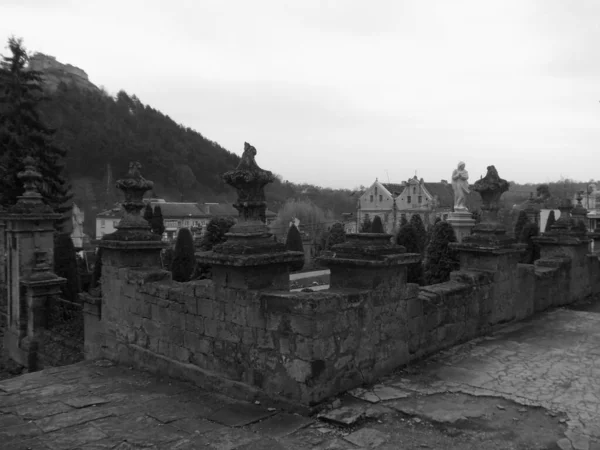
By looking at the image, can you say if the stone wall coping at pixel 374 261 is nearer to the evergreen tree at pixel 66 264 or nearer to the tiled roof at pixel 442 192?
the evergreen tree at pixel 66 264

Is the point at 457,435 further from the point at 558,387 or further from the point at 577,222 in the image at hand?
the point at 577,222

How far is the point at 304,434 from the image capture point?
4109 mm

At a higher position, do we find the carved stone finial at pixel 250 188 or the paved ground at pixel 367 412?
the carved stone finial at pixel 250 188

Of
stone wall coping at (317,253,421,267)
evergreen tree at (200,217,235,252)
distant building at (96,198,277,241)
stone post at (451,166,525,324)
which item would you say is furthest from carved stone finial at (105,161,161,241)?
distant building at (96,198,277,241)

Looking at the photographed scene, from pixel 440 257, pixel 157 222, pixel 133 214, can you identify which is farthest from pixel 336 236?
pixel 133 214

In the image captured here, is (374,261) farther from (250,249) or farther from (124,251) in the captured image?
(124,251)

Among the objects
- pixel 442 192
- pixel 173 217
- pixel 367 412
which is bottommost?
pixel 367 412

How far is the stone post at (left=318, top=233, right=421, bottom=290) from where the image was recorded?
527 centimetres

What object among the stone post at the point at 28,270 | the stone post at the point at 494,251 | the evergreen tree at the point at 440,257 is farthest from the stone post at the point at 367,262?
the evergreen tree at the point at 440,257

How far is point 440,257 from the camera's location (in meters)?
15.2

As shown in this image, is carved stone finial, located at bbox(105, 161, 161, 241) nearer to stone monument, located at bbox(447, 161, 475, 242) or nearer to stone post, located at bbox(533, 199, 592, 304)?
stone post, located at bbox(533, 199, 592, 304)

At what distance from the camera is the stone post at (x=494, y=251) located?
297 inches

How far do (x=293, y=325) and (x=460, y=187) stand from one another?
15902 millimetres

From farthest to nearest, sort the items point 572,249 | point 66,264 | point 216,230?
point 216,230 → point 66,264 → point 572,249
